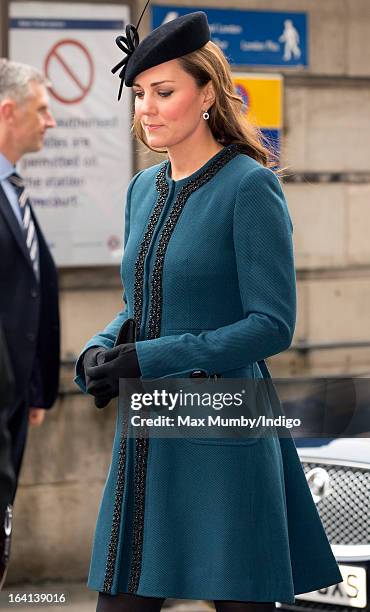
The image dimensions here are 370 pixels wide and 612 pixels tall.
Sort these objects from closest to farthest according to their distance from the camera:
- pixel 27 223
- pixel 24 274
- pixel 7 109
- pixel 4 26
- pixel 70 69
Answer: pixel 24 274 < pixel 27 223 < pixel 7 109 < pixel 4 26 < pixel 70 69

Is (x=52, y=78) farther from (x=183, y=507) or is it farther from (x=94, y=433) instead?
(x=183, y=507)

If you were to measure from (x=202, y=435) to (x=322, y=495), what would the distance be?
6.50 feet

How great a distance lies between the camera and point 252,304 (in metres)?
3.04

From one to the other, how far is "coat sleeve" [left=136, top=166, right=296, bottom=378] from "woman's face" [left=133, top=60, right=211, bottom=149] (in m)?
0.21

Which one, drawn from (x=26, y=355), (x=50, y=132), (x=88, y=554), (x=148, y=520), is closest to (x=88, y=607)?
(x=88, y=554)

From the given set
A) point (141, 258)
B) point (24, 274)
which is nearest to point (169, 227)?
point (141, 258)

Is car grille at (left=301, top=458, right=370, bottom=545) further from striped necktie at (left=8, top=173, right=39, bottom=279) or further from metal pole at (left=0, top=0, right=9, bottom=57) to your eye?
metal pole at (left=0, top=0, right=9, bottom=57)

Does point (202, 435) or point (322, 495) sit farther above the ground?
point (202, 435)

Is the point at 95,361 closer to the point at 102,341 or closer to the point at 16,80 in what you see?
the point at 102,341

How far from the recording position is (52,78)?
691 cm

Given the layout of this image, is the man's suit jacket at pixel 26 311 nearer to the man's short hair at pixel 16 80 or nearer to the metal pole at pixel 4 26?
the man's short hair at pixel 16 80

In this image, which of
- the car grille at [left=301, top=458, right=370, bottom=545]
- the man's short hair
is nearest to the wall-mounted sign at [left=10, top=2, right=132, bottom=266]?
the man's short hair

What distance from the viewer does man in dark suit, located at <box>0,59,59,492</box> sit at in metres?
5.47

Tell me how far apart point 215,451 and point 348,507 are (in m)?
1.94
